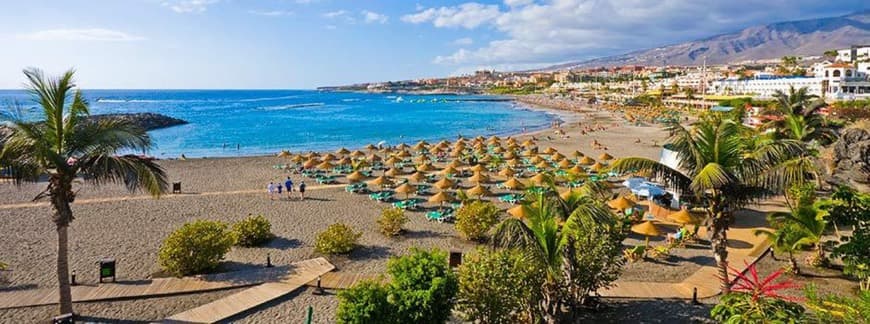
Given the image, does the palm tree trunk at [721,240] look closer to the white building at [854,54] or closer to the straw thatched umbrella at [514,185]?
the straw thatched umbrella at [514,185]

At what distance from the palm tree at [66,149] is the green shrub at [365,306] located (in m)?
4.16

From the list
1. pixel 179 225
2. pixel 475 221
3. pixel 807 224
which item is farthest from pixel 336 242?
pixel 807 224

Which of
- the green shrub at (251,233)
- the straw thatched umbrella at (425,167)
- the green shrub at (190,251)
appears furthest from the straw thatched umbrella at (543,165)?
the green shrub at (190,251)

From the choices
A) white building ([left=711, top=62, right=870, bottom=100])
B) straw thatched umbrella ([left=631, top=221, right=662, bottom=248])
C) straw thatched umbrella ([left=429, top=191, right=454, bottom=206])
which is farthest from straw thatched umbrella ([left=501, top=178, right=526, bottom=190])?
white building ([left=711, top=62, right=870, bottom=100])

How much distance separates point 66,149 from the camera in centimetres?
853

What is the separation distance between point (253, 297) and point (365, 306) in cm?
460

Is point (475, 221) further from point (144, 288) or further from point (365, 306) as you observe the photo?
point (144, 288)

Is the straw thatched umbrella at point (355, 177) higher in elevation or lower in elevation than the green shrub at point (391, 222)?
higher

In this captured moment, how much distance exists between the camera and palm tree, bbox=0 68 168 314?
814 cm

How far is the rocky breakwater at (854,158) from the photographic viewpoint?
671 inches

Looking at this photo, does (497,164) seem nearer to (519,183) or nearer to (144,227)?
(519,183)

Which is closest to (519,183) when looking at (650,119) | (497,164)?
(497,164)

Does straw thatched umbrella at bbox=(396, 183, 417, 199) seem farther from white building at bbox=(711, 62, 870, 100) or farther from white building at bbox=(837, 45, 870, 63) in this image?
white building at bbox=(837, 45, 870, 63)

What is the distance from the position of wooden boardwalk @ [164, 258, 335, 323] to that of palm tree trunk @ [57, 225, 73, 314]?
5.88 feet
